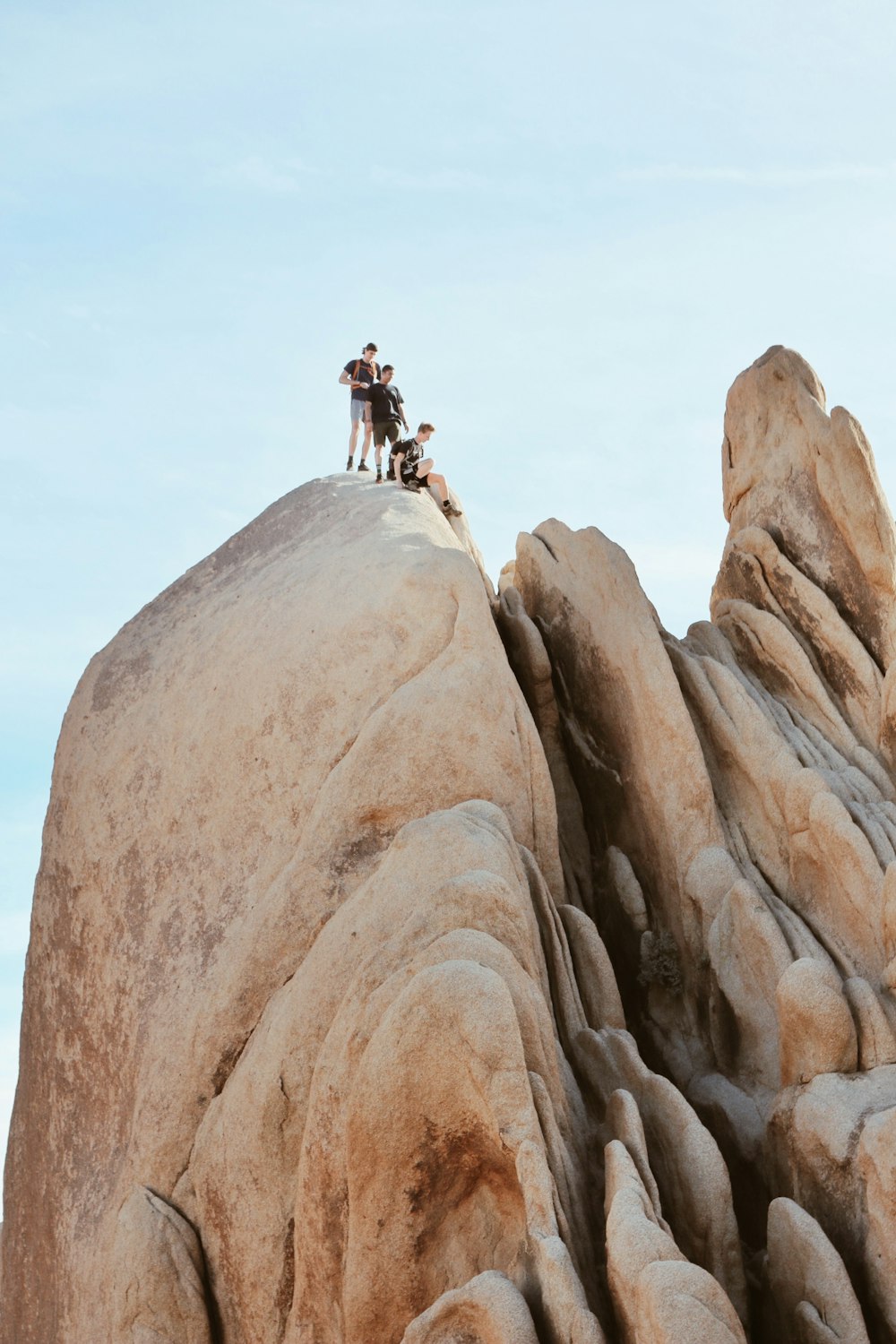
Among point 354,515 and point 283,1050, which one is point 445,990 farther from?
point 354,515

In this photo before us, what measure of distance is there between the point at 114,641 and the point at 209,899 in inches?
182

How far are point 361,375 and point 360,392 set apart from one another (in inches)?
10.6

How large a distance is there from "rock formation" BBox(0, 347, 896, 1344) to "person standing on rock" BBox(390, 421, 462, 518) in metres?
0.64

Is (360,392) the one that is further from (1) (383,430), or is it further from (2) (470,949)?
(2) (470,949)

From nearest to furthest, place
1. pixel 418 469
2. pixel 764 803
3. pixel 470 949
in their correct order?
pixel 470 949
pixel 764 803
pixel 418 469

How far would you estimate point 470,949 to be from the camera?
520 inches

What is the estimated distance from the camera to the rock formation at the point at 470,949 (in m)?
12.7

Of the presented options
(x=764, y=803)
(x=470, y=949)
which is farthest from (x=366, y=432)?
(x=470, y=949)

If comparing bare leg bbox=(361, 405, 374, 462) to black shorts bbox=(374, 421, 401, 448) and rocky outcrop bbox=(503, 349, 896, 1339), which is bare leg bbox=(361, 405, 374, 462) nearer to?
black shorts bbox=(374, 421, 401, 448)

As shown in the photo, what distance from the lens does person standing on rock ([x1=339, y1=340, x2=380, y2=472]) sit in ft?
71.3

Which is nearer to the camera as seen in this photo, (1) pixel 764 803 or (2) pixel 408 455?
(1) pixel 764 803

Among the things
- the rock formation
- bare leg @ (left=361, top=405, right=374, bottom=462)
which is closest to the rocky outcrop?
the rock formation

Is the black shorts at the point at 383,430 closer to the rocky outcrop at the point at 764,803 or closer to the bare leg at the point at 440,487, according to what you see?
the bare leg at the point at 440,487

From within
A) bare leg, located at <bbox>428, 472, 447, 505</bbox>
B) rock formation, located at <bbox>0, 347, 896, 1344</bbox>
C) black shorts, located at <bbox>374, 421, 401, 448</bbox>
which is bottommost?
rock formation, located at <bbox>0, 347, 896, 1344</bbox>
